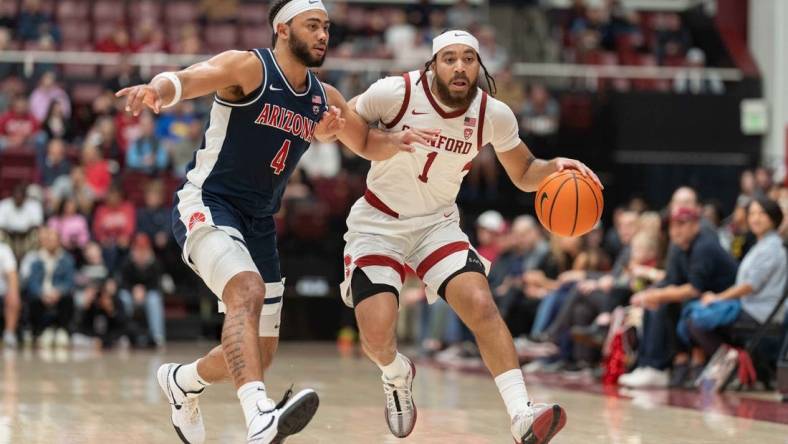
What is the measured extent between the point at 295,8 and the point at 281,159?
695mm

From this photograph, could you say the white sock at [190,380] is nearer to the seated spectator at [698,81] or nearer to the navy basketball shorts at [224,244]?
the navy basketball shorts at [224,244]

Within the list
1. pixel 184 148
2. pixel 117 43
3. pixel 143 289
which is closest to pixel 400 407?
pixel 143 289

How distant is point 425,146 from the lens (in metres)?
6.29

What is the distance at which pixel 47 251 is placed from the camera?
633 inches

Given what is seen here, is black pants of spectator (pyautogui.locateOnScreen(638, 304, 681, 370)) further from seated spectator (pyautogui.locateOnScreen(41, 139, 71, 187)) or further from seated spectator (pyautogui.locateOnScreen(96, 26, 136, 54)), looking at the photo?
seated spectator (pyautogui.locateOnScreen(96, 26, 136, 54))

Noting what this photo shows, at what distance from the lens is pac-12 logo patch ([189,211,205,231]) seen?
18.6 ft

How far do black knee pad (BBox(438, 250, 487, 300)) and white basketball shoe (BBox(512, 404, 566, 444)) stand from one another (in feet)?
2.62

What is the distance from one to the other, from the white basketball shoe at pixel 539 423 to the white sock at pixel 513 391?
64 millimetres

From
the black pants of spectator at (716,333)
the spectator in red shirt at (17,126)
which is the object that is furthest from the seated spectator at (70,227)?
the black pants of spectator at (716,333)


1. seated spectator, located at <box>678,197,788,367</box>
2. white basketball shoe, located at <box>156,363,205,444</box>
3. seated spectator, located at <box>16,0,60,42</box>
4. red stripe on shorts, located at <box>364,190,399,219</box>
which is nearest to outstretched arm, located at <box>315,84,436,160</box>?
red stripe on shorts, located at <box>364,190,399,219</box>

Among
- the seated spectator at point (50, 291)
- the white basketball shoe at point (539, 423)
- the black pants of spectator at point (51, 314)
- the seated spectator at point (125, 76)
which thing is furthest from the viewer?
the seated spectator at point (125, 76)

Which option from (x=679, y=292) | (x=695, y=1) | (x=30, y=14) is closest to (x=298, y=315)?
(x=30, y=14)

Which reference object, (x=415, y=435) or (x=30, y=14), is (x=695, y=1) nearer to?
(x=30, y=14)

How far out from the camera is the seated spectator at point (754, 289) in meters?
9.79
